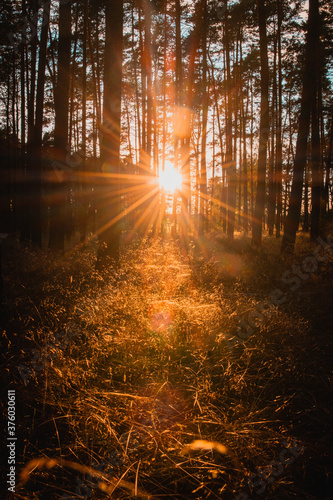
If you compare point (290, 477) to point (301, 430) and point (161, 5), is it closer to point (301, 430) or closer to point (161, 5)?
point (301, 430)

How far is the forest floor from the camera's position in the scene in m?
1.61

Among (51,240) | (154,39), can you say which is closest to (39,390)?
(51,240)

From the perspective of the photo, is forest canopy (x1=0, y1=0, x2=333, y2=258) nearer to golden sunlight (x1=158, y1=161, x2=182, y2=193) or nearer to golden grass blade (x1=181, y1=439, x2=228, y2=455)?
golden sunlight (x1=158, y1=161, x2=182, y2=193)

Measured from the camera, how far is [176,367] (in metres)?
2.74

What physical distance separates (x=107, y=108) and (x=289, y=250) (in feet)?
22.4

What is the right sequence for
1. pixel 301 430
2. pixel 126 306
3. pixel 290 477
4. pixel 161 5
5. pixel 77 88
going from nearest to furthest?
1. pixel 290 477
2. pixel 301 430
3. pixel 126 306
4. pixel 161 5
5. pixel 77 88

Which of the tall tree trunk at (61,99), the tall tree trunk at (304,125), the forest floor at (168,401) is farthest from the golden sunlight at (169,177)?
the forest floor at (168,401)

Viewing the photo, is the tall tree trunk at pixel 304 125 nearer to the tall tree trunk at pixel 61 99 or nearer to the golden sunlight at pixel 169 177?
the tall tree trunk at pixel 61 99

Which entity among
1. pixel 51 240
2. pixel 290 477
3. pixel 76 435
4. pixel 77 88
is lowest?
pixel 290 477

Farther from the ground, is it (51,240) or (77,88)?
(77,88)

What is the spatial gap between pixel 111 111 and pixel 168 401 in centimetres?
655

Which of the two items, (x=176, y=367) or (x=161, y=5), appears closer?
(x=176, y=367)

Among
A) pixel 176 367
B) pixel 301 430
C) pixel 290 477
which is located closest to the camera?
pixel 290 477

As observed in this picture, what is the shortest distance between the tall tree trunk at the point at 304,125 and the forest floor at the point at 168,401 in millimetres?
5830
